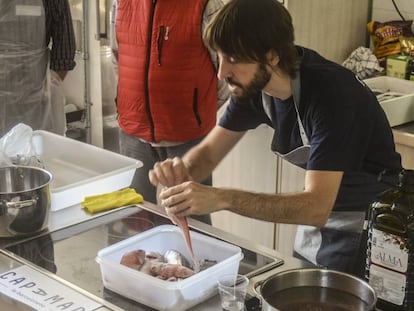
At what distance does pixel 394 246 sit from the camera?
1.15m

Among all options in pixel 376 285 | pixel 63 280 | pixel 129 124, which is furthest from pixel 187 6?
pixel 376 285

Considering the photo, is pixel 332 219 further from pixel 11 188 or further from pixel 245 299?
pixel 11 188

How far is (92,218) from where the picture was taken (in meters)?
1.68

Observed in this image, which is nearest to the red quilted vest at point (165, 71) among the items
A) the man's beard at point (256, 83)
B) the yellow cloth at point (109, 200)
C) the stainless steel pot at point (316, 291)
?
the yellow cloth at point (109, 200)

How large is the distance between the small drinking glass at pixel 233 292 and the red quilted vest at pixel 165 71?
1193 mm

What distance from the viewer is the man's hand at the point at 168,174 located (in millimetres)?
1529

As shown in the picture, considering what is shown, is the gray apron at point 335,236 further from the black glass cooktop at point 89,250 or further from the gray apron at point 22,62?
the gray apron at point 22,62

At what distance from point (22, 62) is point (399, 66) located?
4.89 feet

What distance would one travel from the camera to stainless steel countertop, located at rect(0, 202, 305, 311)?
131 cm

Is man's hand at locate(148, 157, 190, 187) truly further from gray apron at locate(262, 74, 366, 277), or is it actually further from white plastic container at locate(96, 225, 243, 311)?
gray apron at locate(262, 74, 366, 277)

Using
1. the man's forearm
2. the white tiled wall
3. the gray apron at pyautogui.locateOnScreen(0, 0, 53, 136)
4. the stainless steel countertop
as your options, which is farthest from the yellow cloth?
the white tiled wall

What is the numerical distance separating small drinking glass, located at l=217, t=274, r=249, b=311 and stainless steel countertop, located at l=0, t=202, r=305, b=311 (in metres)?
0.02

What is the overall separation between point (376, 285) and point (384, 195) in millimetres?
151

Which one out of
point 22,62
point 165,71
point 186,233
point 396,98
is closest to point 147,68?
point 165,71
